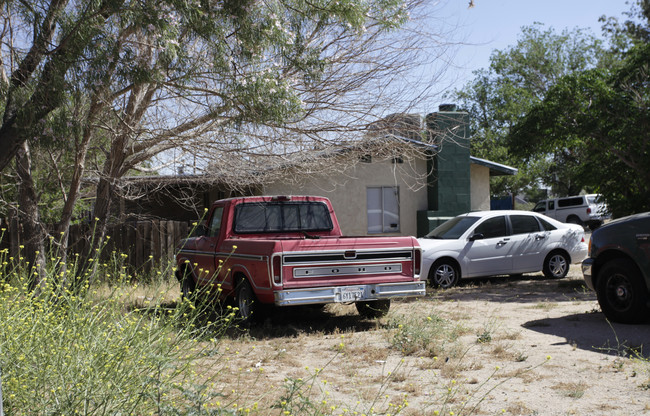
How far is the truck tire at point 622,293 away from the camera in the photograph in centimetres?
848

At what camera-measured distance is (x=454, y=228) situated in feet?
47.9

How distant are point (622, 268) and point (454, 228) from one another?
6022 millimetres


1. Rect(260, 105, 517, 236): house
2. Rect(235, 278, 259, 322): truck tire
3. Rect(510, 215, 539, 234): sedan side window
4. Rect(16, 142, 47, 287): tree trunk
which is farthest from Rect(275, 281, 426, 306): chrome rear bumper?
Rect(260, 105, 517, 236): house

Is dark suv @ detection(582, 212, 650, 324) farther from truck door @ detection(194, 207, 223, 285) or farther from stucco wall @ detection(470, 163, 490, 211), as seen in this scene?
stucco wall @ detection(470, 163, 490, 211)

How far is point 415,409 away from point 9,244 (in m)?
11.5

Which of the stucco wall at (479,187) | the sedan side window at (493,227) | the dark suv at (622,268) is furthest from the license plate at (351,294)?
the stucco wall at (479,187)

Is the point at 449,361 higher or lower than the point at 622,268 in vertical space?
lower

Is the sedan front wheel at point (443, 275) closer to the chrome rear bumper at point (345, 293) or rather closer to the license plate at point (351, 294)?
the chrome rear bumper at point (345, 293)

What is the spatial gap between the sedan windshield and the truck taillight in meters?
6.45

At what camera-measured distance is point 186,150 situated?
34.1ft

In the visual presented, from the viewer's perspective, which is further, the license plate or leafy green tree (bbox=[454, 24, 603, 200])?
leafy green tree (bbox=[454, 24, 603, 200])

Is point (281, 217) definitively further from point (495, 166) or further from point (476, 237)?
point (495, 166)

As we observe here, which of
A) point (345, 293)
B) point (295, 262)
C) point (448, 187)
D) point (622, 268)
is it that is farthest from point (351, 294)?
point (448, 187)

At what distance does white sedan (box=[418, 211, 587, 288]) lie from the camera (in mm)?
13677
